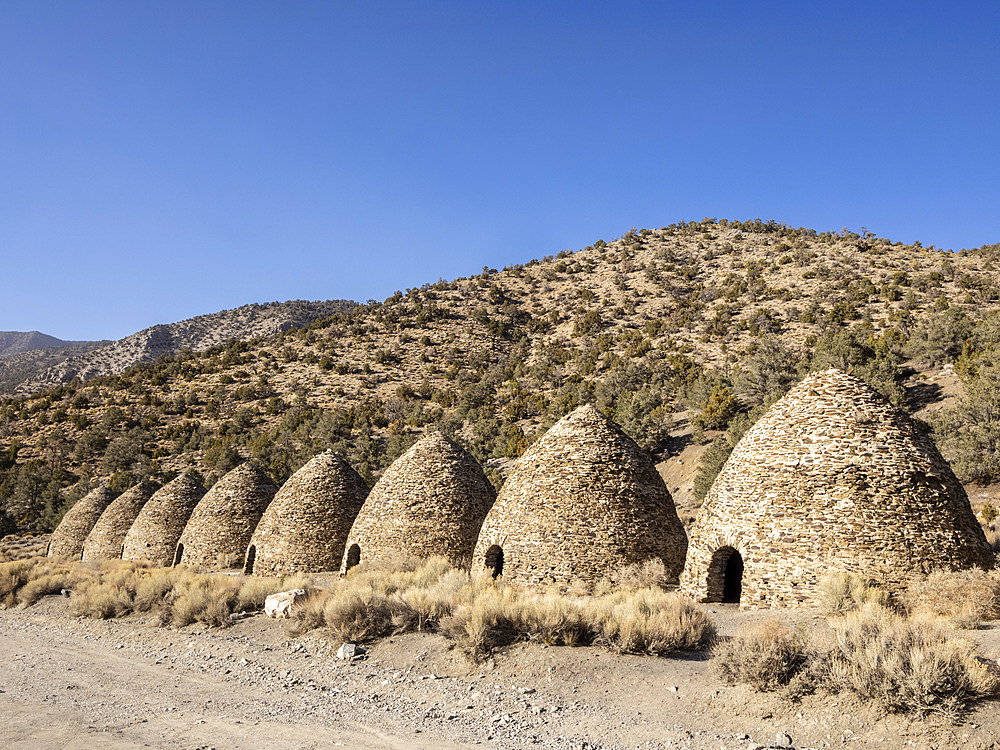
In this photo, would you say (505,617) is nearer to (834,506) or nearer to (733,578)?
(834,506)

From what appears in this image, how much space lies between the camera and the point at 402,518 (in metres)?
17.5

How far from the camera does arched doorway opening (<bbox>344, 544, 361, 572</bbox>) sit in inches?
721

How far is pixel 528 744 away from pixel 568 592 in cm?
538

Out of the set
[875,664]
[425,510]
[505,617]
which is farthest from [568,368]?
[875,664]

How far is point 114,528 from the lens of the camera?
28500 millimetres

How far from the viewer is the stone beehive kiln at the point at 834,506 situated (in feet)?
34.3

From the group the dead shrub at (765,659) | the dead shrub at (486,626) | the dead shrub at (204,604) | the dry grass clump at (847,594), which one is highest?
the dry grass clump at (847,594)

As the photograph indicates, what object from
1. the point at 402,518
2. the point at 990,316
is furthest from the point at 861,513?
the point at 990,316

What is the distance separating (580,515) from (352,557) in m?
7.92

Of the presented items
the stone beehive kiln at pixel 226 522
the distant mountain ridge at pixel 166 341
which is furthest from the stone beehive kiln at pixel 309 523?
the distant mountain ridge at pixel 166 341

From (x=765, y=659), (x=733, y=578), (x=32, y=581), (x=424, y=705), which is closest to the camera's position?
(x=765, y=659)

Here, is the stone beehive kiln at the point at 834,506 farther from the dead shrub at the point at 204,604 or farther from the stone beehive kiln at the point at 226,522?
the stone beehive kiln at the point at 226,522

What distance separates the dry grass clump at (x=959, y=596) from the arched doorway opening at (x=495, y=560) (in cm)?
779

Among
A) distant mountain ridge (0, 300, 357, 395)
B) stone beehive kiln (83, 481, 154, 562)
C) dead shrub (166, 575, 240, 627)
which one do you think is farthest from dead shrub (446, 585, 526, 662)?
distant mountain ridge (0, 300, 357, 395)
